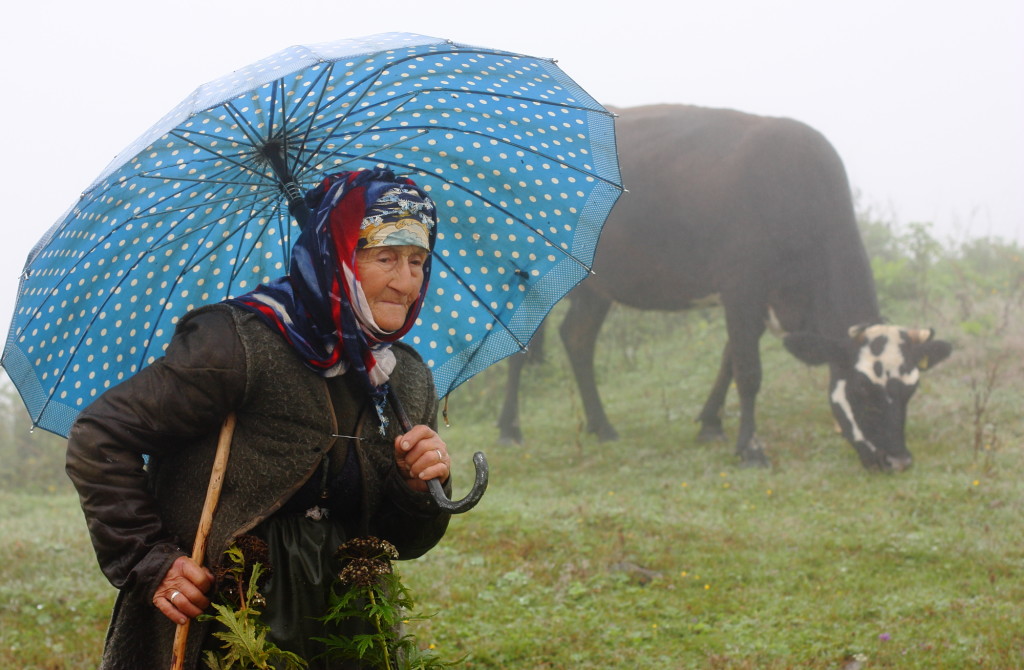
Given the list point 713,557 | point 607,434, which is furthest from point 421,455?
point 607,434

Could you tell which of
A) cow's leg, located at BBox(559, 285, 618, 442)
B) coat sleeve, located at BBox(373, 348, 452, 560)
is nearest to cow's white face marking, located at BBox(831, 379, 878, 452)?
cow's leg, located at BBox(559, 285, 618, 442)

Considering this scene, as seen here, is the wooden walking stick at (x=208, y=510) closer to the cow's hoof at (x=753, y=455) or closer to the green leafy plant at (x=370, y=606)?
the green leafy plant at (x=370, y=606)

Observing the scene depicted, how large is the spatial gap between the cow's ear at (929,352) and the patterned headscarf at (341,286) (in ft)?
19.7

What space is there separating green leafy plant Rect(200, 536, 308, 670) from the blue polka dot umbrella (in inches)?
30.7

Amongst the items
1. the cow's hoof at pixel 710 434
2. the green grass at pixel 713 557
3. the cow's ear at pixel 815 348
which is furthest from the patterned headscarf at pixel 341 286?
the cow's hoof at pixel 710 434

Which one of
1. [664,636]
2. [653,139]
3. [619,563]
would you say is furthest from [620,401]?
[664,636]

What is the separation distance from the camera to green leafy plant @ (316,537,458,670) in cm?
195

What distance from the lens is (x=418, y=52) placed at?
2318 mm

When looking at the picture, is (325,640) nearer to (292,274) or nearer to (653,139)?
(292,274)

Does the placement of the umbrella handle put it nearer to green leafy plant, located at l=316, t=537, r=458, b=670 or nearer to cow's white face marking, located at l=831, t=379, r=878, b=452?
green leafy plant, located at l=316, t=537, r=458, b=670

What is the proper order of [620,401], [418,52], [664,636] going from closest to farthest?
[418,52]
[664,636]
[620,401]

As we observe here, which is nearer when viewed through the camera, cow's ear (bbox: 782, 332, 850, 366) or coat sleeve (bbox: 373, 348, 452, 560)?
coat sleeve (bbox: 373, 348, 452, 560)

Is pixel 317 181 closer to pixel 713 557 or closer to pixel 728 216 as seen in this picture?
pixel 713 557

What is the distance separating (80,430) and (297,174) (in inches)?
34.7
